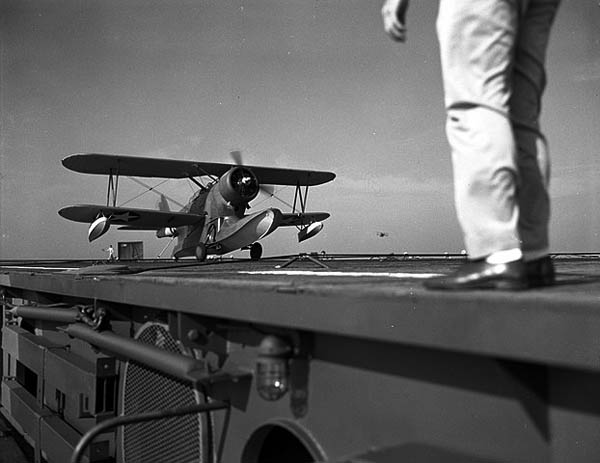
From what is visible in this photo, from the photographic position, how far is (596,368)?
1.00m

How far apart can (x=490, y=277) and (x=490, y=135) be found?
1.14 feet

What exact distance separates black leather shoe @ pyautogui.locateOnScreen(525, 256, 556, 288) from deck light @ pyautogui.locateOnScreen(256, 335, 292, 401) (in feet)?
2.44

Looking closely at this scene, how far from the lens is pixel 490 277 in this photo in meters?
1.39

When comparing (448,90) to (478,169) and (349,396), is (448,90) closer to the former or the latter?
(478,169)

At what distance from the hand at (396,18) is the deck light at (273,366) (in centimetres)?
96

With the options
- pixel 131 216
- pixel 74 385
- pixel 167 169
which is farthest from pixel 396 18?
pixel 167 169

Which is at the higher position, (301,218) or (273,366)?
(301,218)

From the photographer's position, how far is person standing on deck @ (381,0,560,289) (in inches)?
54.8

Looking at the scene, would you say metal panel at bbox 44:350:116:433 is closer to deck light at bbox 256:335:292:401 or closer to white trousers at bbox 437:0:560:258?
deck light at bbox 256:335:292:401

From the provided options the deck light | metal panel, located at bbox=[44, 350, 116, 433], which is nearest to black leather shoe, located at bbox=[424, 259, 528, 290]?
the deck light

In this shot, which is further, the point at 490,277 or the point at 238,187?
the point at 238,187

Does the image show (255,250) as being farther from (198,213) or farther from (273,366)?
(273,366)

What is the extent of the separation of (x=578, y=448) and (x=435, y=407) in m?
0.34

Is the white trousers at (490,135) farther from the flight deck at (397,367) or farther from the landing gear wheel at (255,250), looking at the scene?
the landing gear wheel at (255,250)
